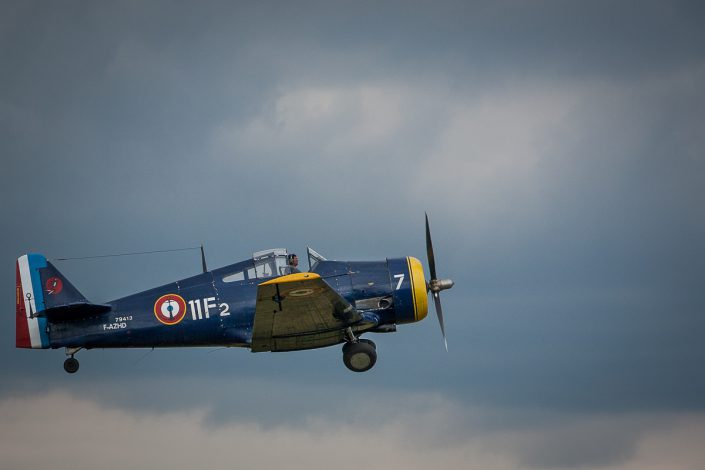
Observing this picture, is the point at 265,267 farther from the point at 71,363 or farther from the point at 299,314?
the point at 71,363

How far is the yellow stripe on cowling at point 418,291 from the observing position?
72.7 ft

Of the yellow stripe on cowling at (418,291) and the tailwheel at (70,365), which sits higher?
the yellow stripe on cowling at (418,291)

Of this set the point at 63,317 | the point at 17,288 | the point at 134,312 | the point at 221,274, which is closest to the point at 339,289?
the point at 221,274

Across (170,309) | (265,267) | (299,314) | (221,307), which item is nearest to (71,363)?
(170,309)

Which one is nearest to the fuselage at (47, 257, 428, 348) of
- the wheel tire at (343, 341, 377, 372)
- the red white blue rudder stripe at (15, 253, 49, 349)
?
the red white blue rudder stripe at (15, 253, 49, 349)

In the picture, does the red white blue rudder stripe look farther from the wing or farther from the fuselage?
the wing

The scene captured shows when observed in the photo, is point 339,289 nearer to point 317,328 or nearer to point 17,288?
point 317,328

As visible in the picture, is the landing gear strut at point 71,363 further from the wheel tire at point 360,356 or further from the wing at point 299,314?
the wheel tire at point 360,356

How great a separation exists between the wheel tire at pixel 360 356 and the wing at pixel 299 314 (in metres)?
0.47

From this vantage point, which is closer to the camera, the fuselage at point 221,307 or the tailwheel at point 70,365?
the fuselage at point 221,307

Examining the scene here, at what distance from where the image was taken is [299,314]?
20.6 metres

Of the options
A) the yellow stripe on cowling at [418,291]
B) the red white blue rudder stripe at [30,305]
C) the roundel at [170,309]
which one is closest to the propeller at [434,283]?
the yellow stripe on cowling at [418,291]

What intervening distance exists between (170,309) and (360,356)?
4.68 meters

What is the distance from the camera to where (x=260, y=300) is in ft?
63.9
